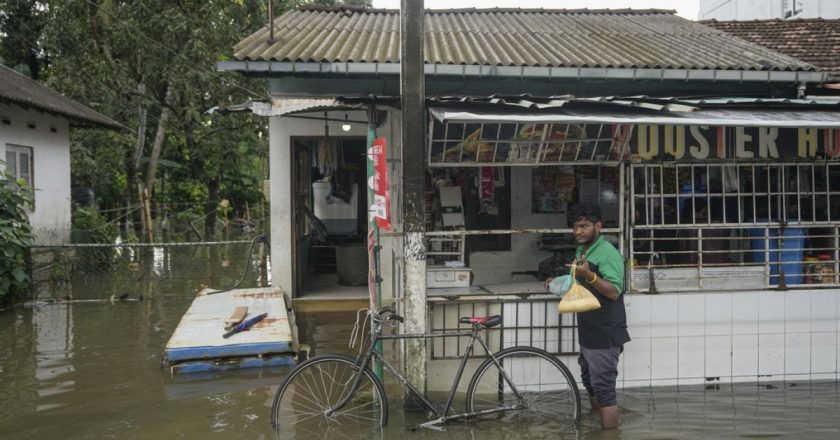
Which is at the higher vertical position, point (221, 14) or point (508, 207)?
point (221, 14)

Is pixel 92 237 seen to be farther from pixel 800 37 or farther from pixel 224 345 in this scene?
pixel 800 37

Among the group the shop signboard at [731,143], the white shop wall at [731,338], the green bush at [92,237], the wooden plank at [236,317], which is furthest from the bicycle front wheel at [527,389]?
the green bush at [92,237]

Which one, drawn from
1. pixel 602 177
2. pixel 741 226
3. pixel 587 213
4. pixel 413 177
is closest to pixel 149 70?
pixel 602 177

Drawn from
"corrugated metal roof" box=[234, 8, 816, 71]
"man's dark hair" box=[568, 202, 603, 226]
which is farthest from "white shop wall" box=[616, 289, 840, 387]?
"corrugated metal roof" box=[234, 8, 816, 71]

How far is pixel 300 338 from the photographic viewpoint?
9.19 meters

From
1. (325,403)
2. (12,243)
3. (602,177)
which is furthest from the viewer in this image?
(12,243)

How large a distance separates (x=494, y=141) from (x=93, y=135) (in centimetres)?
1695

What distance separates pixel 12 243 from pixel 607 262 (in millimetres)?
9355

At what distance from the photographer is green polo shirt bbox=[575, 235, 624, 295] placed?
562cm

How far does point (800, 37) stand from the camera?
1209 cm

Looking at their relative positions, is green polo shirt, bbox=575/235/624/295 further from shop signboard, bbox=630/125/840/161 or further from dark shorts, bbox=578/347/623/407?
shop signboard, bbox=630/125/840/161

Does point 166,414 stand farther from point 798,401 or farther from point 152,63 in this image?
point 152,63

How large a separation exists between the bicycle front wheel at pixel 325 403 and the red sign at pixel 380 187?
4.26ft

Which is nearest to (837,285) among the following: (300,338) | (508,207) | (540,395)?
(540,395)
